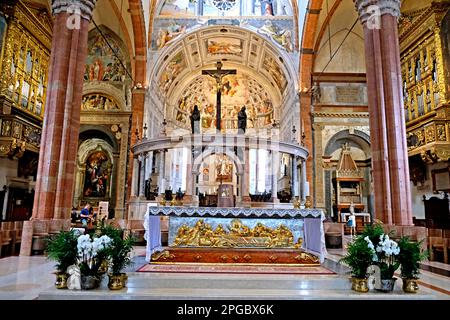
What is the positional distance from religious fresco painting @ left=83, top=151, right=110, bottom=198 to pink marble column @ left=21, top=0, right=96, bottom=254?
10.3 meters

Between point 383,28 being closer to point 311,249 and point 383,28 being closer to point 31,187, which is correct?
point 311,249

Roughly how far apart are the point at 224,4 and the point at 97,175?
1204 centimetres

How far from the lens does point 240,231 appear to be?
7.50 meters

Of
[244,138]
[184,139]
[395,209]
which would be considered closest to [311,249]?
[395,209]

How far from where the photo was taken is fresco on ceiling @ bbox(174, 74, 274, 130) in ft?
75.0

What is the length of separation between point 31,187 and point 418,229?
1522cm

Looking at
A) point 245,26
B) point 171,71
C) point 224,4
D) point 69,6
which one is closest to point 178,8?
point 224,4

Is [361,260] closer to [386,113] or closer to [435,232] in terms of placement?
[386,113]

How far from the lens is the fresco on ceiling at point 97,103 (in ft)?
58.0

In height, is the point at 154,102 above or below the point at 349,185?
above

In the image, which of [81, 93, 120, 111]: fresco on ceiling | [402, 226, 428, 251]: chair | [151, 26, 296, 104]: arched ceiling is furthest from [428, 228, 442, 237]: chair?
[81, 93, 120, 111]: fresco on ceiling

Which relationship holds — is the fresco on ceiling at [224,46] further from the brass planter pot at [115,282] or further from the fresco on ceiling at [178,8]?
the brass planter pot at [115,282]

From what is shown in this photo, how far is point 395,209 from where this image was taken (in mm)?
7898

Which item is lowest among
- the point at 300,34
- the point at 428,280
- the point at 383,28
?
the point at 428,280
